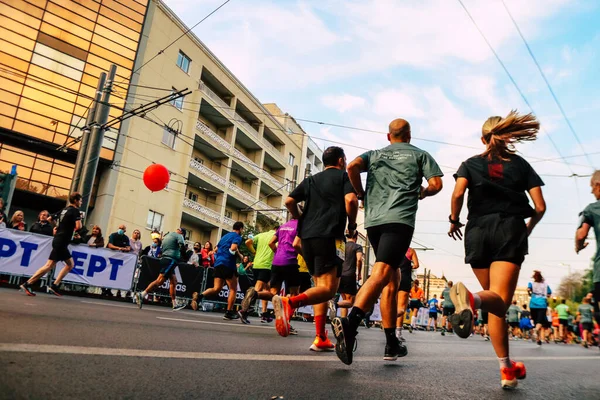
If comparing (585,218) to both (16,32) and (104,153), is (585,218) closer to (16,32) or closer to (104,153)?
(104,153)

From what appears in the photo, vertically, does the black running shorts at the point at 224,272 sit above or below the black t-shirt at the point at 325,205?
below

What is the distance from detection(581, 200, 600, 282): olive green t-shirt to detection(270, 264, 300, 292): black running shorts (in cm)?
406

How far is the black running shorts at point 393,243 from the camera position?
3629mm

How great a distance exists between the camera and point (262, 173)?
4222 cm

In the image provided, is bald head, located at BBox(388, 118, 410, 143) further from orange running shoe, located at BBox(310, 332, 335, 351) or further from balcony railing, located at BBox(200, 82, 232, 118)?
balcony railing, located at BBox(200, 82, 232, 118)

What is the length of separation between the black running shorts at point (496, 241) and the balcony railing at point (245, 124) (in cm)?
3578

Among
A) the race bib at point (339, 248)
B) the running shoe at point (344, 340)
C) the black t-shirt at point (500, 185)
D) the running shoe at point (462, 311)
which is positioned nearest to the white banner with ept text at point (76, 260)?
the race bib at point (339, 248)

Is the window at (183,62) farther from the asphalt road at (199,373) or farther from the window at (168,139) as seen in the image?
the asphalt road at (199,373)

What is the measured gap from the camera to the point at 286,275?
7.52 meters

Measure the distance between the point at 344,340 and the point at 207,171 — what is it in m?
32.1

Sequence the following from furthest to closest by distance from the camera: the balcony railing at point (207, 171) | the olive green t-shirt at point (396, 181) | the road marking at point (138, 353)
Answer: the balcony railing at point (207, 171) → the olive green t-shirt at point (396, 181) → the road marking at point (138, 353)

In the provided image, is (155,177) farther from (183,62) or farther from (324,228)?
(183,62)

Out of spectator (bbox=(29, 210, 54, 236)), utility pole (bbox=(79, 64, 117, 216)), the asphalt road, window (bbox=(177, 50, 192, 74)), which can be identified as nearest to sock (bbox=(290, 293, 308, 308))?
the asphalt road

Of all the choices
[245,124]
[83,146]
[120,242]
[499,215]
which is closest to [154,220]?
[245,124]
